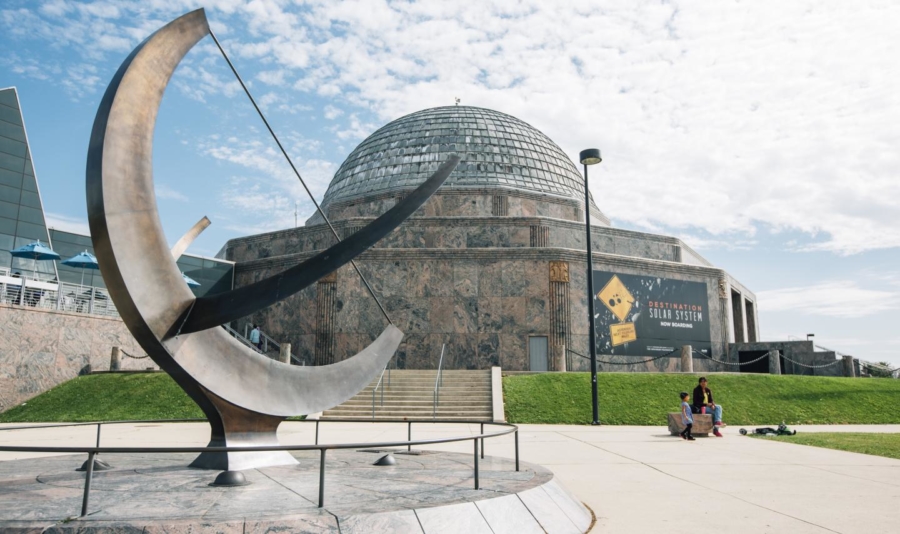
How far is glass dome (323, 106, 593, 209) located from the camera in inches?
757

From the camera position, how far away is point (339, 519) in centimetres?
253

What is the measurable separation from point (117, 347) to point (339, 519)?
38.8 feet

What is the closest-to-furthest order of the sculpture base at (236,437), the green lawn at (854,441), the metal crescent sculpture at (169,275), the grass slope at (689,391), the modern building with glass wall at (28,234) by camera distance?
the metal crescent sculpture at (169,275) < the sculpture base at (236,437) < the green lawn at (854,441) < the grass slope at (689,391) < the modern building with glass wall at (28,234)

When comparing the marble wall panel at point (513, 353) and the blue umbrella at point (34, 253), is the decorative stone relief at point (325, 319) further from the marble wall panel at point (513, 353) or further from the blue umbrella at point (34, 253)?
the blue umbrella at point (34, 253)

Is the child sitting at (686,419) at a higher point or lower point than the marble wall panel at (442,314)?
lower

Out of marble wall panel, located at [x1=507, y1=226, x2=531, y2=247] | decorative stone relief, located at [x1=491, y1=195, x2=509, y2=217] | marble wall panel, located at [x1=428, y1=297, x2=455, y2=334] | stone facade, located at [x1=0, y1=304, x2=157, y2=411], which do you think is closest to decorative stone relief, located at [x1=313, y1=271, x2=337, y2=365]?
marble wall panel, located at [x1=428, y1=297, x2=455, y2=334]

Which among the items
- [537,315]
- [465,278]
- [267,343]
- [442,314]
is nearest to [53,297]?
[267,343]

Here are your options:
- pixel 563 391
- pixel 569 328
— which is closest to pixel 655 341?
pixel 569 328

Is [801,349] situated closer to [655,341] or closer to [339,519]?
[655,341]

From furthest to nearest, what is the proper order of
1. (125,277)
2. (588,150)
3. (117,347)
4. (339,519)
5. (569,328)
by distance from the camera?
1. (569,328)
2. (117,347)
3. (588,150)
4. (125,277)
5. (339,519)

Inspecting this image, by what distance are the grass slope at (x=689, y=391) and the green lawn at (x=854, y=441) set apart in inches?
80.6

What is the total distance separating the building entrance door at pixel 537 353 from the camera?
13383mm

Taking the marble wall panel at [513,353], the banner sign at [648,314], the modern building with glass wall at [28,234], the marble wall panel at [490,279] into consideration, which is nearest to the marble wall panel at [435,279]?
the marble wall panel at [490,279]

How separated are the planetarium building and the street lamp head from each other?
13.3 ft
